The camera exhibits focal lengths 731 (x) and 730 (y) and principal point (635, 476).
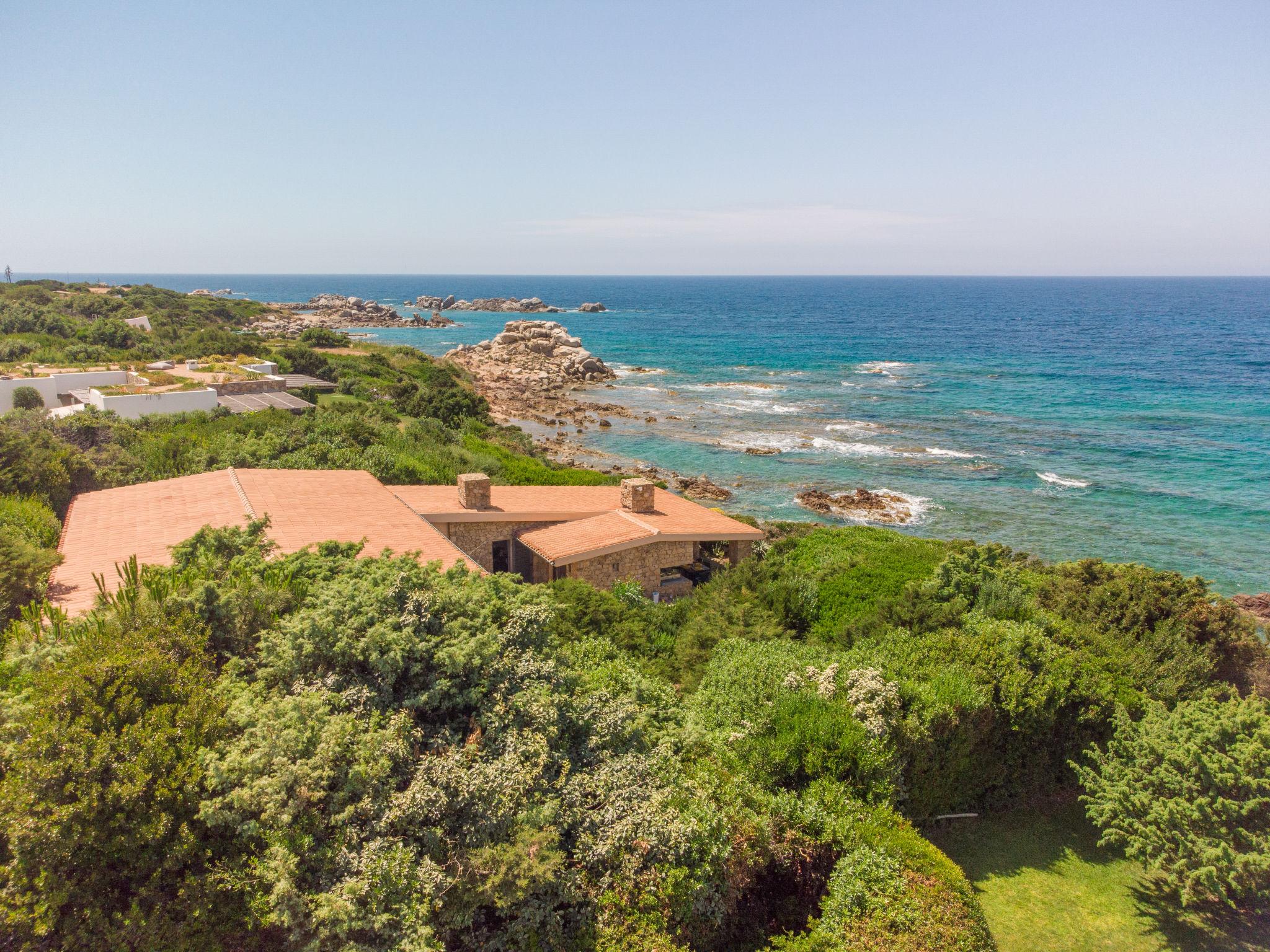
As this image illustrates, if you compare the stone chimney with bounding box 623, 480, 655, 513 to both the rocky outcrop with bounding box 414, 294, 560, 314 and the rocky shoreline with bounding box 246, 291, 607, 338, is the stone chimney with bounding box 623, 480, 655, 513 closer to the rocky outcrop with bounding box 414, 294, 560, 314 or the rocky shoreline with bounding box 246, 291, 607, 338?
the rocky shoreline with bounding box 246, 291, 607, 338

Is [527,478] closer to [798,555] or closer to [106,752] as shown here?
[798,555]

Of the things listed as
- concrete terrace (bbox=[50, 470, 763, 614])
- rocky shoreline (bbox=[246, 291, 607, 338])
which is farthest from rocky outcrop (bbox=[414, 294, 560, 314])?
concrete terrace (bbox=[50, 470, 763, 614])

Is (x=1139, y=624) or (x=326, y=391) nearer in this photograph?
(x=1139, y=624)

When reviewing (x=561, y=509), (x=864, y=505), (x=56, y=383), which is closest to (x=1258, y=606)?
(x=864, y=505)

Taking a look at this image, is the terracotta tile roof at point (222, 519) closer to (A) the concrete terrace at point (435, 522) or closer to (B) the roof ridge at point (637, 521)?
(A) the concrete terrace at point (435, 522)

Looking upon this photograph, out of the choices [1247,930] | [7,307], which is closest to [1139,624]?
[1247,930]

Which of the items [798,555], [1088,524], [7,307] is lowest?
[1088,524]
